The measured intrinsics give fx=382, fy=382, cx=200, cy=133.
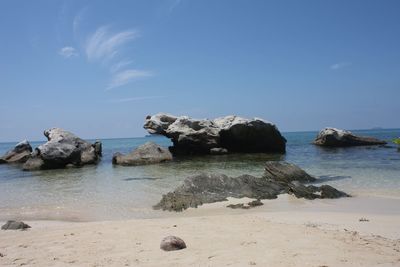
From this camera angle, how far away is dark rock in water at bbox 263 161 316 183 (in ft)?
53.6

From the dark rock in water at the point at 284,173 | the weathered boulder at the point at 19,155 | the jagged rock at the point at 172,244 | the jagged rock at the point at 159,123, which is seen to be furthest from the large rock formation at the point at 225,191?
the weathered boulder at the point at 19,155

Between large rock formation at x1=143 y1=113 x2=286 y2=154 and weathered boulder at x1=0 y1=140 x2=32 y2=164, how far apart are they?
41.5 feet

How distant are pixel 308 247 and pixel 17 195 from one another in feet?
44.6

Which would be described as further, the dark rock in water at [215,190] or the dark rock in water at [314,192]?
the dark rock in water at [314,192]

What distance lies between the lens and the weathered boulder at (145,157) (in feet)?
100

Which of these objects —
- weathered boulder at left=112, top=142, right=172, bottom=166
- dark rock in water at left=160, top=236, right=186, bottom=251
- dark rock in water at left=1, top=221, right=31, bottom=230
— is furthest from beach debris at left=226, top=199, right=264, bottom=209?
weathered boulder at left=112, top=142, right=172, bottom=166

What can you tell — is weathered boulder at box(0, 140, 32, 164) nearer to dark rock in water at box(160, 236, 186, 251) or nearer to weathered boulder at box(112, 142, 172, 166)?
weathered boulder at box(112, 142, 172, 166)

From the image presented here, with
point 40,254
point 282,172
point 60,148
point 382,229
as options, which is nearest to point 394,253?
point 382,229

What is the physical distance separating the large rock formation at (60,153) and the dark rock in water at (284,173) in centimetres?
1820

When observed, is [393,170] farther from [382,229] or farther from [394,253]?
[394,253]

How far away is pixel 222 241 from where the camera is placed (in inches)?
292

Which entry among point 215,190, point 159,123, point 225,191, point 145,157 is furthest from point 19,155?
point 225,191

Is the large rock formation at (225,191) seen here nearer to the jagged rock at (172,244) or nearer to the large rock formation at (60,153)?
the jagged rock at (172,244)

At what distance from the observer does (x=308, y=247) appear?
669 centimetres
